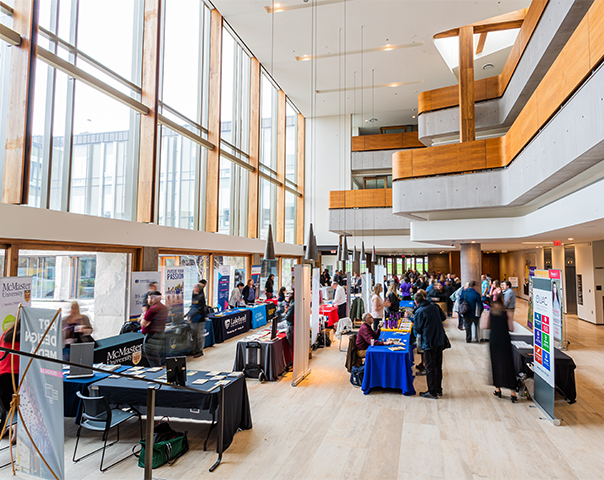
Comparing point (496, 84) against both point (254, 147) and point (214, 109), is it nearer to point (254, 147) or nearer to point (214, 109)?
point (254, 147)

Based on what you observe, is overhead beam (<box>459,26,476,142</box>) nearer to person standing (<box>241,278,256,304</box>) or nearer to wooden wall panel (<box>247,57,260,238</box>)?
wooden wall panel (<box>247,57,260,238</box>)

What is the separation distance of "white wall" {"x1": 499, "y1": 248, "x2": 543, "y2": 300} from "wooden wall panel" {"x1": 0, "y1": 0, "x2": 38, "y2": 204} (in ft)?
62.1

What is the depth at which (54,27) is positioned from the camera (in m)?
6.83

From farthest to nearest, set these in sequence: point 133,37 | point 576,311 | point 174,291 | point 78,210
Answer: point 576,311 < point 174,291 < point 133,37 < point 78,210

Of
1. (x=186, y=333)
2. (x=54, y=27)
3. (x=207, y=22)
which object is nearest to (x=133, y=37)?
(x=54, y=27)

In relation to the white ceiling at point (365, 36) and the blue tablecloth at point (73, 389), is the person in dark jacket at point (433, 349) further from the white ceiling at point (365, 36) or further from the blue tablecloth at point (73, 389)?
the white ceiling at point (365, 36)

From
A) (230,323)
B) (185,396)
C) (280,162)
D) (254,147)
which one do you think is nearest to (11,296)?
(185,396)

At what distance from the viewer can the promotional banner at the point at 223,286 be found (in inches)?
470

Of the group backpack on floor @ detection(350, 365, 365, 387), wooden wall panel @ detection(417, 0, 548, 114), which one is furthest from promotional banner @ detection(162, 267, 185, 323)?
wooden wall panel @ detection(417, 0, 548, 114)

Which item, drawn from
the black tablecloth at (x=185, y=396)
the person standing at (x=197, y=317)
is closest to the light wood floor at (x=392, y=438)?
the black tablecloth at (x=185, y=396)

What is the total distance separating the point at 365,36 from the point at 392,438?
41.1 feet

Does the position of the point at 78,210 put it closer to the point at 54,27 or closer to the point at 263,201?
the point at 54,27

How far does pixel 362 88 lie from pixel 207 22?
774cm

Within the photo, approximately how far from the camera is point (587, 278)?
12203 millimetres
